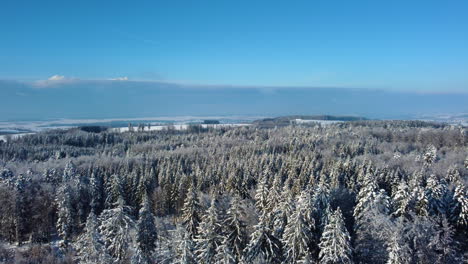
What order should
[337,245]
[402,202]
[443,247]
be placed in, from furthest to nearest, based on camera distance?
[402,202], [443,247], [337,245]

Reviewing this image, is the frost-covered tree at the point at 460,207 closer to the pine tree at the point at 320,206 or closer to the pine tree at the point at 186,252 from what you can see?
the pine tree at the point at 320,206

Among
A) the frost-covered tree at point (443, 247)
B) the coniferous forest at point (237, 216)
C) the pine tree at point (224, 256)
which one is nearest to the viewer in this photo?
the pine tree at point (224, 256)

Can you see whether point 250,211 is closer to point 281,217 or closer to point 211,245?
point 281,217

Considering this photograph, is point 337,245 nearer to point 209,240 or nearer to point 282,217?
point 282,217

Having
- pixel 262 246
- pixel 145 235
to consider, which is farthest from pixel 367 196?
pixel 145 235

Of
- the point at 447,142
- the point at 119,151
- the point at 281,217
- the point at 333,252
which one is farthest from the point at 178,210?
the point at 447,142

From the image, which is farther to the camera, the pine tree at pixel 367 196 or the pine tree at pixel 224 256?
the pine tree at pixel 367 196

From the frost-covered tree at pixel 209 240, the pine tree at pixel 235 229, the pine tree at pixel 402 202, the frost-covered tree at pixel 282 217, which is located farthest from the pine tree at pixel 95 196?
the pine tree at pixel 402 202

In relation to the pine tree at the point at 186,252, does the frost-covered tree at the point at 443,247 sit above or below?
below
